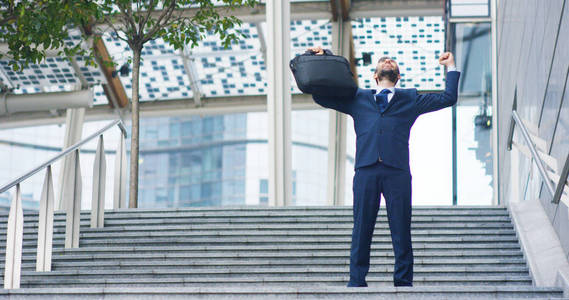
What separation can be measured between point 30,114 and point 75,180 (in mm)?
15254

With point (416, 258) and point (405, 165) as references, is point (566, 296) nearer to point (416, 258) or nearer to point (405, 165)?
point (405, 165)

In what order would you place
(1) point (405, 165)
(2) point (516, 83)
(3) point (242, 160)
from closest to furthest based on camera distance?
(1) point (405, 165) < (2) point (516, 83) < (3) point (242, 160)

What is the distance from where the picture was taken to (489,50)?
45.1 ft

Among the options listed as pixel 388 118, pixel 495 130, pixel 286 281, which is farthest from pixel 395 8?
pixel 388 118

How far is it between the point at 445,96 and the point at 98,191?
4.06 meters

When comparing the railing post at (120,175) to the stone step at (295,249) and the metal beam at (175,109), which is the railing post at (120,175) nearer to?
the stone step at (295,249)

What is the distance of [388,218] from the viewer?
523 cm

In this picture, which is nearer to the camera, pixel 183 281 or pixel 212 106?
pixel 183 281

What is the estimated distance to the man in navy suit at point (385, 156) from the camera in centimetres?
519

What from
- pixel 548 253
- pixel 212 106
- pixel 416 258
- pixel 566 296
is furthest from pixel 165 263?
pixel 212 106

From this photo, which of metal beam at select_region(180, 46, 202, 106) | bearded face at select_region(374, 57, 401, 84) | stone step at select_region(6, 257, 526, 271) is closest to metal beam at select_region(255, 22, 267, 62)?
metal beam at select_region(180, 46, 202, 106)

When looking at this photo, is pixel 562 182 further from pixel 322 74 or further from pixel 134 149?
pixel 134 149

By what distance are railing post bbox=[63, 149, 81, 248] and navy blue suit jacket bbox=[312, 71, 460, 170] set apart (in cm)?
308

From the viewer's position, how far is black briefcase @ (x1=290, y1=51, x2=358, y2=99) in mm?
5219
